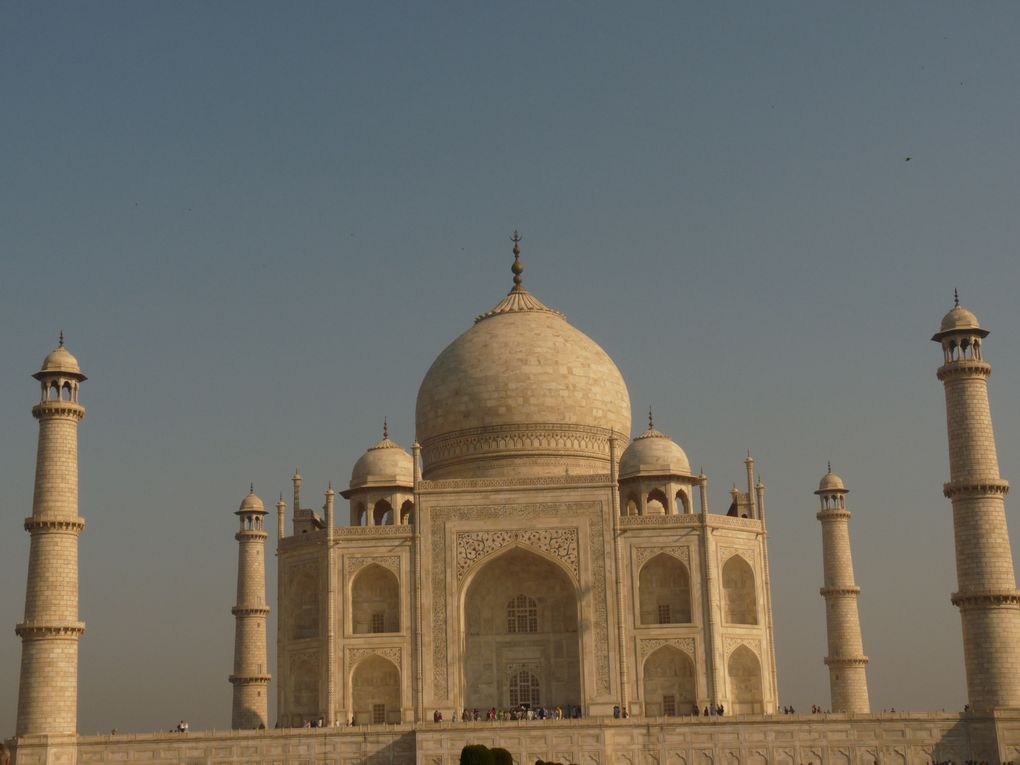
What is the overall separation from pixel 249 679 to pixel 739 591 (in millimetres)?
13196

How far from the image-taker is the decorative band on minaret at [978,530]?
25938 millimetres

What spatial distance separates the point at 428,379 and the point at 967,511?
1390cm

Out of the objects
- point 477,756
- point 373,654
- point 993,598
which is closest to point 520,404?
point 373,654

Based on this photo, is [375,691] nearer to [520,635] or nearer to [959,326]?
[520,635]

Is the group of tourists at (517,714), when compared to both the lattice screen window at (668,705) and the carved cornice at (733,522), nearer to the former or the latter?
the lattice screen window at (668,705)

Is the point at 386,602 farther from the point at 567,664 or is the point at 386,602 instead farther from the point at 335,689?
the point at 567,664

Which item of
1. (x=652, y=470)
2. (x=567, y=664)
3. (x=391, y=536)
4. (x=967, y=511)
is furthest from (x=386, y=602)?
(x=967, y=511)

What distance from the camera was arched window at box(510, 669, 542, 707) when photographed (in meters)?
30.1

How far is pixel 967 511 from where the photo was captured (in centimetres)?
2683

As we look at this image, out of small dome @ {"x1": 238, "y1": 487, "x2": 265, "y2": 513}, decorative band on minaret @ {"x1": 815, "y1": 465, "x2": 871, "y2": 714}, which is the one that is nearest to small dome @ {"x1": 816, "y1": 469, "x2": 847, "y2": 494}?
decorative band on minaret @ {"x1": 815, "y1": 465, "x2": 871, "y2": 714}

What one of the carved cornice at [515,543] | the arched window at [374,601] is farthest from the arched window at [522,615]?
the arched window at [374,601]

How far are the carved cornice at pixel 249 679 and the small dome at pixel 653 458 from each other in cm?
1116

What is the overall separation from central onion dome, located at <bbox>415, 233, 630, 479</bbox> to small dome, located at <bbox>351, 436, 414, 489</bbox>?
1.09 metres

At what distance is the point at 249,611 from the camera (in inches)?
1427
